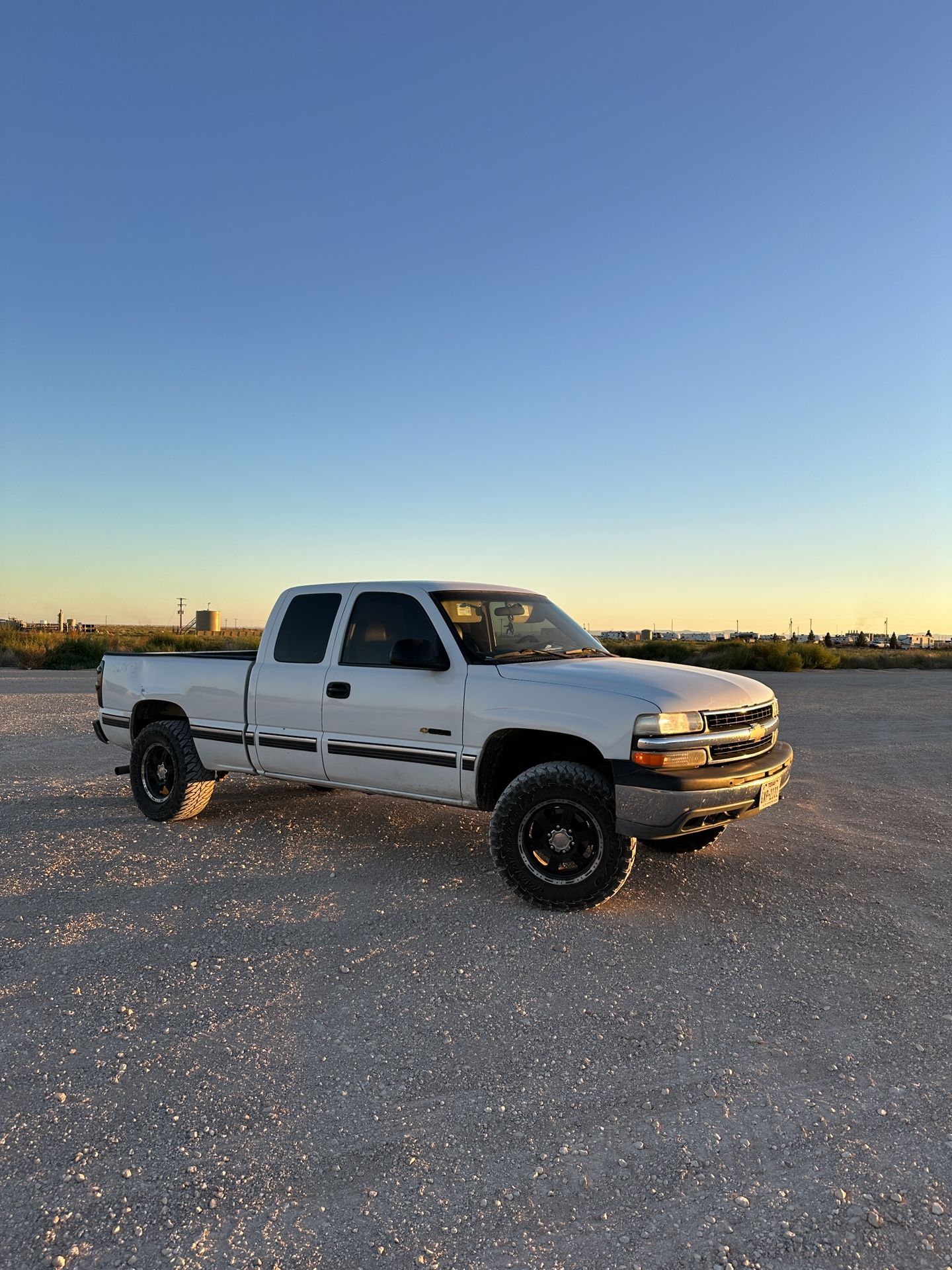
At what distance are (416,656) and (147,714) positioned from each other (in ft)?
11.4

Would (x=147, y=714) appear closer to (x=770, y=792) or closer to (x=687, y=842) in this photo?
(x=687, y=842)

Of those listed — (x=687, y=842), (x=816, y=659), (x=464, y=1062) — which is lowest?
(x=464, y=1062)

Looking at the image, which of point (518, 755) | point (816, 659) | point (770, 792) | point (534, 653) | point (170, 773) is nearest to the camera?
point (770, 792)

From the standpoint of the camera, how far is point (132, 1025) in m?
3.40

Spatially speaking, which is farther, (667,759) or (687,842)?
(687,842)

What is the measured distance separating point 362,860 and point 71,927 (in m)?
1.95

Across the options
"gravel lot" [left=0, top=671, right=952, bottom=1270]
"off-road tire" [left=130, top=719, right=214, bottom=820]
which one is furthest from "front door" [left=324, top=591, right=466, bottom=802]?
"off-road tire" [left=130, top=719, right=214, bottom=820]

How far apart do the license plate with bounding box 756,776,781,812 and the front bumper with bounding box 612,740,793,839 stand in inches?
6.6

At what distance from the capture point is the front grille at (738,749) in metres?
4.81

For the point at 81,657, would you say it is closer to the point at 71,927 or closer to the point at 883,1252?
the point at 71,927

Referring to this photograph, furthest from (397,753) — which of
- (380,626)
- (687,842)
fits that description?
(687,842)

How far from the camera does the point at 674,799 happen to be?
453cm

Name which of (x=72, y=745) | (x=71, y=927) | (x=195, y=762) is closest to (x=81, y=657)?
(x=72, y=745)

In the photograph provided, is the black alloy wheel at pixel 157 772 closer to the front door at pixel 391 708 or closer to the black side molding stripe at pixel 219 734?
the black side molding stripe at pixel 219 734
